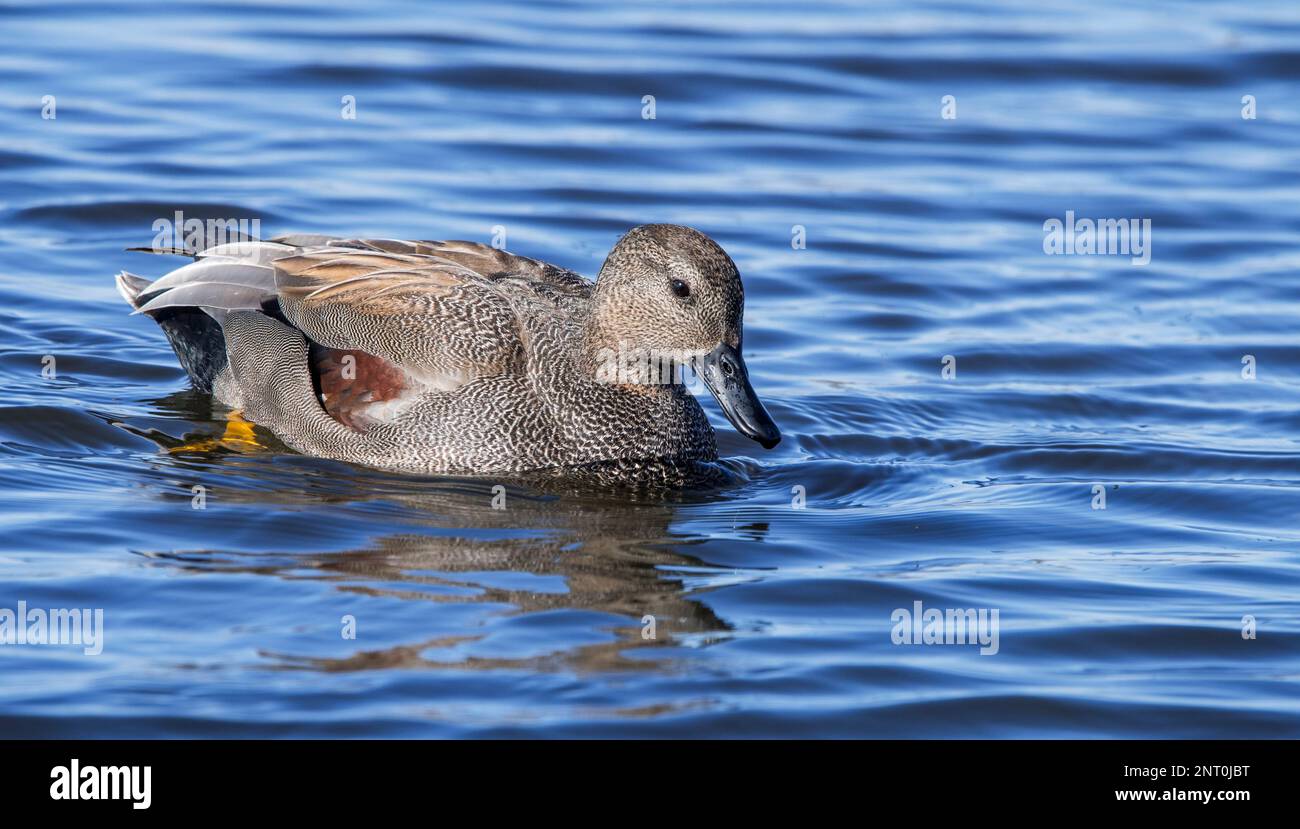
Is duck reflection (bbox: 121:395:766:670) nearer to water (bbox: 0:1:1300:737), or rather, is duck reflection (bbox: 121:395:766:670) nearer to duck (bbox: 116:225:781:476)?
water (bbox: 0:1:1300:737)

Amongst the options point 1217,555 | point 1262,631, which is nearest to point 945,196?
point 1217,555

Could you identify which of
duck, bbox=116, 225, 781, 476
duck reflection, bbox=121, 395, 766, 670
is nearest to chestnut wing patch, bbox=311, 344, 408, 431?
duck, bbox=116, 225, 781, 476

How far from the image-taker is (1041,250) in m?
13.1

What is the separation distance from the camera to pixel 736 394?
8.05 m

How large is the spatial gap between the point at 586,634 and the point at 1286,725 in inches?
92.9

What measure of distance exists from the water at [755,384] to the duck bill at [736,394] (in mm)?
384

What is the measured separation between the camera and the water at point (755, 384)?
6234mm

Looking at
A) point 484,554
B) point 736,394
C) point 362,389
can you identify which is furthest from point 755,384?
point 484,554

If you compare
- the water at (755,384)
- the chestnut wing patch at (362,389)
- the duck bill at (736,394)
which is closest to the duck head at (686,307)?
the duck bill at (736,394)

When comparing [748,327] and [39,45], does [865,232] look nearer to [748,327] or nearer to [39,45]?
[748,327]

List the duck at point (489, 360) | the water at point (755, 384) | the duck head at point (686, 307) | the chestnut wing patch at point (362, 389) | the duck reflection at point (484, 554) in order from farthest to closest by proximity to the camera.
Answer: the chestnut wing patch at point (362, 389)
the duck at point (489, 360)
the duck head at point (686, 307)
the duck reflection at point (484, 554)
the water at point (755, 384)

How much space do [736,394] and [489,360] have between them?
114 centimetres

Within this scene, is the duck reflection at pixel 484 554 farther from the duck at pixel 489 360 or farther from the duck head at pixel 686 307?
the duck head at pixel 686 307

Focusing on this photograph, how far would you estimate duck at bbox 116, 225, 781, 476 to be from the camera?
26.6 ft
